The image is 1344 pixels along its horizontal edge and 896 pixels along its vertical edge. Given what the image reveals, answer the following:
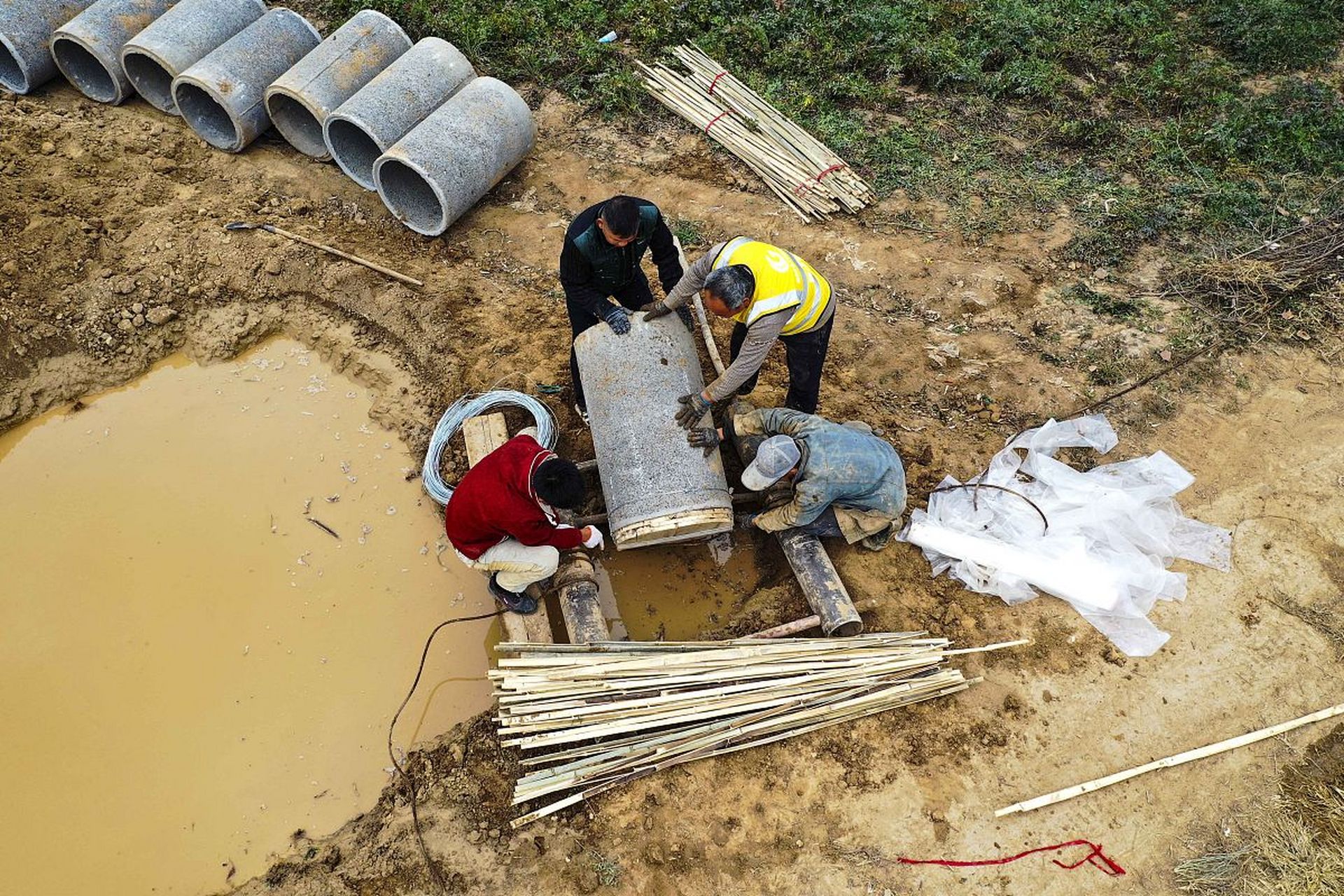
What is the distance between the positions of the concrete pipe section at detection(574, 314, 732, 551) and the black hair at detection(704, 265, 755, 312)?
734 mm

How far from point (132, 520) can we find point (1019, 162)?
9.99 meters

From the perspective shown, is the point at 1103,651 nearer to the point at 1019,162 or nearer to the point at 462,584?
the point at 462,584

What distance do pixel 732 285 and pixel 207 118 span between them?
24.5 ft

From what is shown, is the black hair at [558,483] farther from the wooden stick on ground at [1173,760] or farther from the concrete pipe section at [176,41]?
the concrete pipe section at [176,41]

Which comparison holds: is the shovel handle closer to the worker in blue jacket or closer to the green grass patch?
the worker in blue jacket

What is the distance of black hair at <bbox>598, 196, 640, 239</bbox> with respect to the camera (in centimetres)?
512

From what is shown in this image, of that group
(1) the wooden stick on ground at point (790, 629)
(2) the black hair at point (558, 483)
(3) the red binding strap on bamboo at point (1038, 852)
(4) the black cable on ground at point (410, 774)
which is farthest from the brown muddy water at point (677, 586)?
(3) the red binding strap on bamboo at point (1038, 852)

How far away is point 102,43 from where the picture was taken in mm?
8430

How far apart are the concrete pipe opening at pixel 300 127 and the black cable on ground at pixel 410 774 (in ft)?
19.5

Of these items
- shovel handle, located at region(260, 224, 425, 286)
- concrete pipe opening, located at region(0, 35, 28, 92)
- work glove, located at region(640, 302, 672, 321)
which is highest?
work glove, located at region(640, 302, 672, 321)

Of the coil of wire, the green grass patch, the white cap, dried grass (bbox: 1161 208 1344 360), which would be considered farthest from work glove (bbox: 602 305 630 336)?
dried grass (bbox: 1161 208 1344 360)

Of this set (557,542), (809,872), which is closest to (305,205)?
(557,542)

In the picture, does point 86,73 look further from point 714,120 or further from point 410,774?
point 410,774

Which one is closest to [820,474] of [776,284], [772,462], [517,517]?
[772,462]
